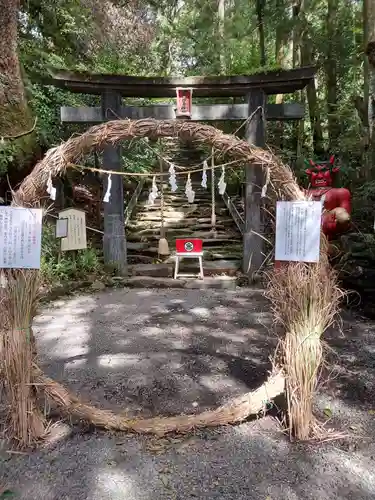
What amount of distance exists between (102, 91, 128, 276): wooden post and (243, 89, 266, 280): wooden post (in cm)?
230

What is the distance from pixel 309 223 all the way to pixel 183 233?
21.9ft

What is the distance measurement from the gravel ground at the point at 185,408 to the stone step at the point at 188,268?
6.04ft

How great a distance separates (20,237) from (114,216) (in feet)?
15.6

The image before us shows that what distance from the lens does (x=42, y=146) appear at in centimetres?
722

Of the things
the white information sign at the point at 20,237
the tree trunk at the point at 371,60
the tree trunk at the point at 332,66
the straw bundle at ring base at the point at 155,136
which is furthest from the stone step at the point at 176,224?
the white information sign at the point at 20,237

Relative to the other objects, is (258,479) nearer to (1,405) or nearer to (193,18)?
(1,405)

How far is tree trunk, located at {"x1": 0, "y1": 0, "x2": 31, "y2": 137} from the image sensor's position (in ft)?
20.0

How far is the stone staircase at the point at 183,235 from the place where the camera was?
24.8 ft

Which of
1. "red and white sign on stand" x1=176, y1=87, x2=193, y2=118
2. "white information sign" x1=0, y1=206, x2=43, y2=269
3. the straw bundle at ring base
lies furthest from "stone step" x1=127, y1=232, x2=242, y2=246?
"white information sign" x1=0, y1=206, x2=43, y2=269

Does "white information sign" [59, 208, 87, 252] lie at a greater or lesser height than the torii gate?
lesser

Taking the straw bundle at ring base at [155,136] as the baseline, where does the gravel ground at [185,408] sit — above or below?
below

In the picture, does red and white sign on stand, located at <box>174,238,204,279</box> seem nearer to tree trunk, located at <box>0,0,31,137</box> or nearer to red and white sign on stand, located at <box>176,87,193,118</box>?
red and white sign on stand, located at <box>176,87,193,118</box>

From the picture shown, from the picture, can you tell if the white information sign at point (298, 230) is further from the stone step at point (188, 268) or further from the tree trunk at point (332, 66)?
the tree trunk at point (332, 66)

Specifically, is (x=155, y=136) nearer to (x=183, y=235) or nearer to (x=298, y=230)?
(x=298, y=230)
